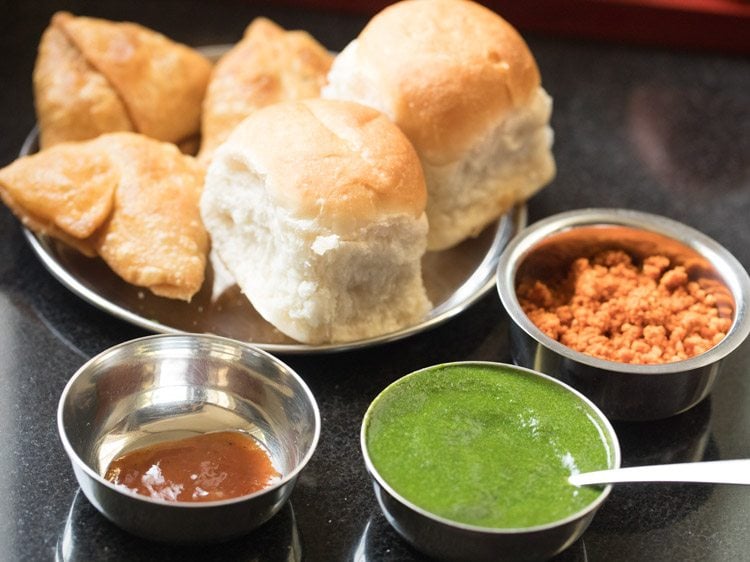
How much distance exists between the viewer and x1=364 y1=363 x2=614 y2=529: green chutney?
3.75ft

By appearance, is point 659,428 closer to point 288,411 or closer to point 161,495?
point 288,411

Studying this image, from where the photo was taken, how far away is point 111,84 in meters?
1.77

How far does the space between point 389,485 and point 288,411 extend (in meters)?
0.21

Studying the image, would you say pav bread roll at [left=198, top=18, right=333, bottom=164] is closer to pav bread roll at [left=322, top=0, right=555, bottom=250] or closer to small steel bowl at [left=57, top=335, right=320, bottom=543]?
pav bread roll at [left=322, top=0, right=555, bottom=250]

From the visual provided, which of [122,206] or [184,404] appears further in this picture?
[122,206]

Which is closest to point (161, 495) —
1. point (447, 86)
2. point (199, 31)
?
point (447, 86)

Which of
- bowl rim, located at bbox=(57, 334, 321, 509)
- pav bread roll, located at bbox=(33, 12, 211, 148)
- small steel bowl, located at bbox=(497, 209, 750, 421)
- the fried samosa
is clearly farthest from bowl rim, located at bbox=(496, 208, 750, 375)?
pav bread roll, located at bbox=(33, 12, 211, 148)

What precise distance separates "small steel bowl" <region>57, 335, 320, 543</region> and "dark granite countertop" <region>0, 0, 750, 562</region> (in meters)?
0.07

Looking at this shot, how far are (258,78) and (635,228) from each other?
0.70 metres

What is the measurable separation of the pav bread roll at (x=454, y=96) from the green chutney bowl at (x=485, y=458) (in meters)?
0.41

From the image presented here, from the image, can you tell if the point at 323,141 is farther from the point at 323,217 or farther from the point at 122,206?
the point at 122,206

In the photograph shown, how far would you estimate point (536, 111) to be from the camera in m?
1.70

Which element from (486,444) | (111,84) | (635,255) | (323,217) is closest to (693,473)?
(486,444)

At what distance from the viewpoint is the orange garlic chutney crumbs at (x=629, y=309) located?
1.43 metres
